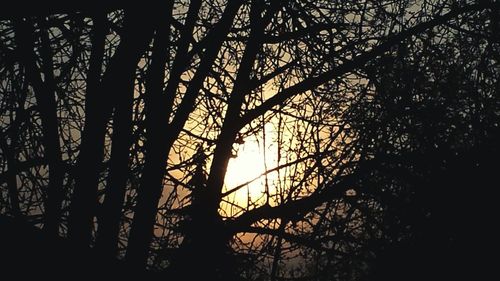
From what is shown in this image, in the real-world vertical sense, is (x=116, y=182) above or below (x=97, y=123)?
below

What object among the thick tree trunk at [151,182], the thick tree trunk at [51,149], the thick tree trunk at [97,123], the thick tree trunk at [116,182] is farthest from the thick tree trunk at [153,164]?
the thick tree trunk at [51,149]

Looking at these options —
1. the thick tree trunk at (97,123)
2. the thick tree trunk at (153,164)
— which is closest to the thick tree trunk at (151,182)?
the thick tree trunk at (153,164)

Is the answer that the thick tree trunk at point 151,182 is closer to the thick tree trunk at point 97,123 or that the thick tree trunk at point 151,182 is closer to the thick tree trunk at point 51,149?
the thick tree trunk at point 97,123

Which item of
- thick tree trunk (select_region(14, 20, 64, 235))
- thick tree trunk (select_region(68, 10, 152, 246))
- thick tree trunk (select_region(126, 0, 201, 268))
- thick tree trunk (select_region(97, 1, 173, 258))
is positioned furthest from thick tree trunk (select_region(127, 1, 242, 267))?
thick tree trunk (select_region(14, 20, 64, 235))

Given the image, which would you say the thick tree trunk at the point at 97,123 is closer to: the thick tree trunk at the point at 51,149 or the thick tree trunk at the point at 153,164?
the thick tree trunk at the point at 153,164

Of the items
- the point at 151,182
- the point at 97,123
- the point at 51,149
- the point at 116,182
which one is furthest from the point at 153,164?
the point at 51,149

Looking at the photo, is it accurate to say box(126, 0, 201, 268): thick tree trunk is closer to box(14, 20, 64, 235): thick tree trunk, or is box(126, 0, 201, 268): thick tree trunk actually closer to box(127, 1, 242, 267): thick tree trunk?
box(127, 1, 242, 267): thick tree trunk

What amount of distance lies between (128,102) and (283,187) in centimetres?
236

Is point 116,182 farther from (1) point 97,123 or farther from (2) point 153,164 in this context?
(1) point 97,123

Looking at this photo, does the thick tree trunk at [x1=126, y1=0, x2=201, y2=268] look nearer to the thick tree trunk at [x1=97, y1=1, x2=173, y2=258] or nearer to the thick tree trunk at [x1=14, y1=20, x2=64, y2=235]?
the thick tree trunk at [x1=97, y1=1, x2=173, y2=258]

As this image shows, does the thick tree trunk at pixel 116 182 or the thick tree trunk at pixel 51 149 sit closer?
the thick tree trunk at pixel 116 182

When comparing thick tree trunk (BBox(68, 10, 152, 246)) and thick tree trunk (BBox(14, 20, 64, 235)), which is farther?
thick tree trunk (BBox(14, 20, 64, 235))

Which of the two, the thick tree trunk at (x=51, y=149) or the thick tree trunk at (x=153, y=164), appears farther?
the thick tree trunk at (x=51, y=149)

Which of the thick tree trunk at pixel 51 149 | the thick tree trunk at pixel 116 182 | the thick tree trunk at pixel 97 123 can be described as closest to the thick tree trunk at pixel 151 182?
the thick tree trunk at pixel 116 182
